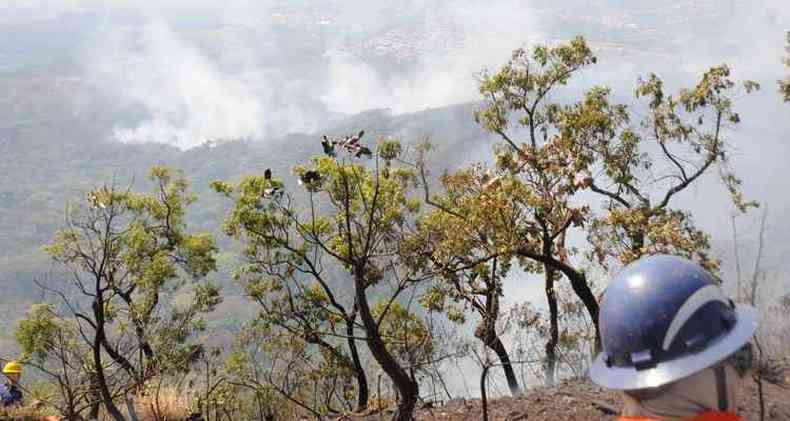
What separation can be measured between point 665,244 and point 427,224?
17.1 ft

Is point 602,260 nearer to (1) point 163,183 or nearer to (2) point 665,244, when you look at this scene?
(2) point 665,244

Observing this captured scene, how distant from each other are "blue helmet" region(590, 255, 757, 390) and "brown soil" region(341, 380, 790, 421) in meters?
7.30

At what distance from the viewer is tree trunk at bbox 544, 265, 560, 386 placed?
736 inches

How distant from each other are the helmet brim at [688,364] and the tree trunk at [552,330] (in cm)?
1500

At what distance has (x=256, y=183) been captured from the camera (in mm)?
18156

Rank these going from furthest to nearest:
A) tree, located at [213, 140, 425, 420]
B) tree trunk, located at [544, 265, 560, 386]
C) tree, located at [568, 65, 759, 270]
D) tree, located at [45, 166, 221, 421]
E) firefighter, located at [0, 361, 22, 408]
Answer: tree, located at [45, 166, 221, 421] < tree trunk, located at [544, 265, 560, 386] < tree, located at [568, 65, 759, 270] < tree, located at [213, 140, 425, 420] < firefighter, located at [0, 361, 22, 408]

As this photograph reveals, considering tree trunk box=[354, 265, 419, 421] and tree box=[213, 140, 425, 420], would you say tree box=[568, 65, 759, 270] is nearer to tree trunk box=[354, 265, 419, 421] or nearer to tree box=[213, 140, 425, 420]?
tree box=[213, 140, 425, 420]

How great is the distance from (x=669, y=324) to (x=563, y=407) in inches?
316

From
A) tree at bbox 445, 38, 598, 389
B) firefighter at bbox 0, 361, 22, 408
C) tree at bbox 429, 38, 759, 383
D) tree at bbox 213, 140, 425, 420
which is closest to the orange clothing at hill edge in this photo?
tree at bbox 429, 38, 759, 383

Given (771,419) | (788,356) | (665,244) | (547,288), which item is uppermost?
(547,288)

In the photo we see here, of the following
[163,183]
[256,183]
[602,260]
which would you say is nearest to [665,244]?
[602,260]

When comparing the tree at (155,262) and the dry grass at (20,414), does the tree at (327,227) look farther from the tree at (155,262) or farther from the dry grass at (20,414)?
the dry grass at (20,414)

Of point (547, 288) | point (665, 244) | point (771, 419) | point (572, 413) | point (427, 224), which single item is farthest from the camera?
point (547, 288)

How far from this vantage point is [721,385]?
3.00m
